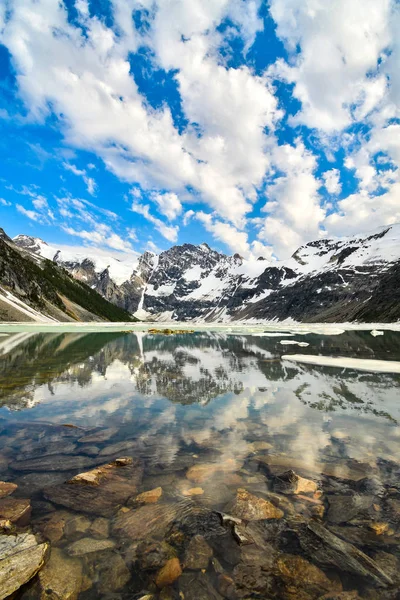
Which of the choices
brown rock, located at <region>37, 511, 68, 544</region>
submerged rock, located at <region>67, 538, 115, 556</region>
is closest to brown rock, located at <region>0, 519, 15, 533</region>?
brown rock, located at <region>37, 511, 68, 544</region>

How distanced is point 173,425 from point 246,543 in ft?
20.1

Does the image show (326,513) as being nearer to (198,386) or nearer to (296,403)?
(296,403)

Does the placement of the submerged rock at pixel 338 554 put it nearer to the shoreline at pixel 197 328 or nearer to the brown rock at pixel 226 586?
the brown rock at pixel 226 586

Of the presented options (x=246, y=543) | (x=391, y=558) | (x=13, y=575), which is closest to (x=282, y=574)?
(x=246, y=543)

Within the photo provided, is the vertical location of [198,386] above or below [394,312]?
below

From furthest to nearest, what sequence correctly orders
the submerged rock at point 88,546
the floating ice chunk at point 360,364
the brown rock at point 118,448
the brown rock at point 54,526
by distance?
the floating ice chunk at point 360,364
the brown rock at point 118,448
the brown rock at point 54,526
the submerged rock at point 88,546

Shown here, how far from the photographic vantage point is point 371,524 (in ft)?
19.8

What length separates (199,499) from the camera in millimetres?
6949

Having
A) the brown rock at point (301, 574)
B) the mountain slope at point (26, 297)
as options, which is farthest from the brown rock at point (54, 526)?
the mountain slope at point (26, 297)

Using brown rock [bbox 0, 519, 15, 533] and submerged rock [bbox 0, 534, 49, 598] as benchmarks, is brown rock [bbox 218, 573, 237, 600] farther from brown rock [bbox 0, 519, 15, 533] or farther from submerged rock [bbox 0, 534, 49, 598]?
brown rock [bbox 0, 519, 15, 533]

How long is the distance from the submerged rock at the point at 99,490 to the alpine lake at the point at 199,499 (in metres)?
0.03

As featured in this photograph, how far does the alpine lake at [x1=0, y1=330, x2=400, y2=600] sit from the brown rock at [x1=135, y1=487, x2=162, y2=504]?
0.03m

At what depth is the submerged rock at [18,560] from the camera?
4.54 metres

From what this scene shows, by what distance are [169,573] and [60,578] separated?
66.0 inches
